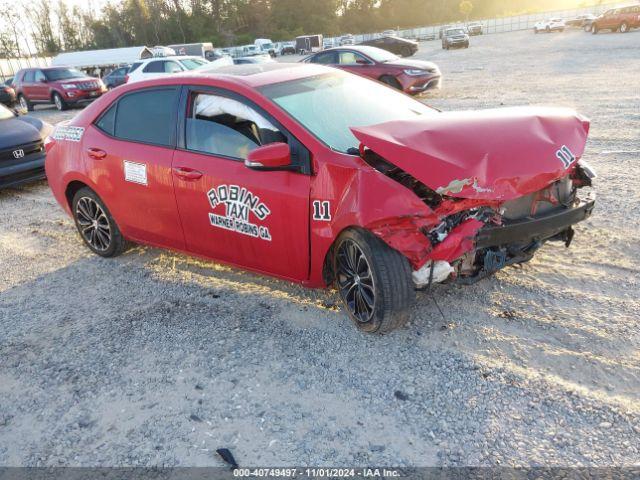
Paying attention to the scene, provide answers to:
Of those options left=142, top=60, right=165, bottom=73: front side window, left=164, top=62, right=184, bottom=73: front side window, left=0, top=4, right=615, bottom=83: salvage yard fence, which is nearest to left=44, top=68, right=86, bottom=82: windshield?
left=142, top=60, right=165, bottom=73: front side window

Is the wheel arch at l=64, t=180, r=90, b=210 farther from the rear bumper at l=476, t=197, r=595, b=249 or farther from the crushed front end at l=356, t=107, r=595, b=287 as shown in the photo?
the rear bumper at l=476, t=197, r=595, b=249

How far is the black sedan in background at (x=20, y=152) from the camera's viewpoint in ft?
24.7

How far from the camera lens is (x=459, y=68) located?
2198cm

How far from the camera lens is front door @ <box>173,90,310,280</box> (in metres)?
3.48

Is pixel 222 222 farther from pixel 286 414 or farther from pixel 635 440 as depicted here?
pixel 635 440

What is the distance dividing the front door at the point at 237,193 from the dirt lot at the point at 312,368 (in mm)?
443

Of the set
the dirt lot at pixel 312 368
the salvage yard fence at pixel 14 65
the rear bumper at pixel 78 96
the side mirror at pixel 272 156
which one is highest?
the side mirror at pixel 272 156

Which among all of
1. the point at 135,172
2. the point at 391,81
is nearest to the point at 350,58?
the point at 391,81

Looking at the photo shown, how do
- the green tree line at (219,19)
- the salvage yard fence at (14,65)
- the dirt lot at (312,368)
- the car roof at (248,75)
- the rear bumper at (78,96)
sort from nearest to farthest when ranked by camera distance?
1. the dirt lot at (312,368)
2. the car roof at (248,75)
3. the rear bumper at (78,96)
4. the salvage yard fence at (14,65)
5. the green tree line at (219,19)

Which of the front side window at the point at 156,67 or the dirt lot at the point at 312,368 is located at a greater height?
the front side window at the point at 156,67

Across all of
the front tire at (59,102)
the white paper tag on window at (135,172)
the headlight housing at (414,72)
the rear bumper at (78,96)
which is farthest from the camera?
the front tire at (59,102)

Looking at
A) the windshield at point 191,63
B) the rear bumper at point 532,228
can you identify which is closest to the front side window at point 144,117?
the rear bumper at point 532,228

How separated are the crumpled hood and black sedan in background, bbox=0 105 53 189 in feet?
20.8

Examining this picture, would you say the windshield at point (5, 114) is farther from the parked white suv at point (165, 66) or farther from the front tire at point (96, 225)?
the parked white suv at point (165, 66)
